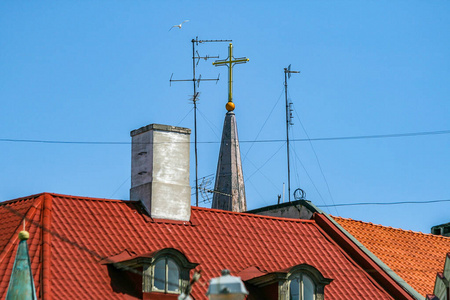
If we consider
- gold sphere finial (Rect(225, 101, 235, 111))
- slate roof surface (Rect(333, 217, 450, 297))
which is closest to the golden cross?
gold sphere finial (Rect(225, 101, 235, 111))

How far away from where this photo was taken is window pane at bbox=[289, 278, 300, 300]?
36.8 metres

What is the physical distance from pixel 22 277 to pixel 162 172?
25.8 feet

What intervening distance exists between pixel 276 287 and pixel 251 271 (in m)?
1.34

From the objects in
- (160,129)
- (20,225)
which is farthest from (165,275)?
(160,129)

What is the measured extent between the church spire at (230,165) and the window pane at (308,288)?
1999 cm

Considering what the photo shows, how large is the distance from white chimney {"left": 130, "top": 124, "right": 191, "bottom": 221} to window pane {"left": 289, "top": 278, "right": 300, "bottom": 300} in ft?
12.7

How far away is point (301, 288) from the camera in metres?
36.8

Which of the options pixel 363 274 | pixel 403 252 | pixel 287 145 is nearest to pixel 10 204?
pixel 363 274

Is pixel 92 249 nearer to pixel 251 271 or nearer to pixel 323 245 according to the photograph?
pixel 251 271

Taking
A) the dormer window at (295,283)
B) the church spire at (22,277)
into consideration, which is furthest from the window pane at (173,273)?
the church spire at (22,277)

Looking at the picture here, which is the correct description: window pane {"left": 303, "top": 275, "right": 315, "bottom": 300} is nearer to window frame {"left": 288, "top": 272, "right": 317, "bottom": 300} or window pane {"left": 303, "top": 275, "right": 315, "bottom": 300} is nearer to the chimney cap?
window frame {"left": 288, "top": 272, "right": 317, "bottom": 300}

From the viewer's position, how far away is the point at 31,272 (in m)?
32.4

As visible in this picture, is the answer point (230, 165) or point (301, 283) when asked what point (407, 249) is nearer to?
point (301, 283)

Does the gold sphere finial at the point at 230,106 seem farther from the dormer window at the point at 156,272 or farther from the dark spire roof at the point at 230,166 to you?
the dormer window at the point at 156,272
